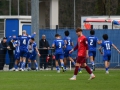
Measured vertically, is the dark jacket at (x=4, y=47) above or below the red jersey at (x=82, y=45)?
below

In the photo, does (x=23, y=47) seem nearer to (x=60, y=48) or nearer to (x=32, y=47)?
(x=32, y=47)

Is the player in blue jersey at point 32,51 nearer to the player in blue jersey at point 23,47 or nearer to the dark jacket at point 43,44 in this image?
the player in blue jersey at point 23,47

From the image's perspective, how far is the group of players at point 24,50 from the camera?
3180 cm

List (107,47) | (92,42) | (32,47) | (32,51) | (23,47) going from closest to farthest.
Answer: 1. (107,47)
2. (92,42)
3. (23,47)
4. (32,47)
5. (32,51)

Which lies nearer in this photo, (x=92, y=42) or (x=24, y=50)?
(x=92, y=42)

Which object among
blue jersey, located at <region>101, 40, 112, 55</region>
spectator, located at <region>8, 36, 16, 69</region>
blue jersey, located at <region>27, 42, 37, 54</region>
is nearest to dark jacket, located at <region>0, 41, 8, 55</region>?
spectator, located at <region>8, 36, 16, 69</region>

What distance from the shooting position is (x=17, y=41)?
106 feet

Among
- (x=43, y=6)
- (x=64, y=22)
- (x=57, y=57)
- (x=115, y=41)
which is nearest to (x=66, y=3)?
(x=64, y=22)

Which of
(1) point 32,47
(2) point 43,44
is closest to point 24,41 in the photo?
(1) point 32,47

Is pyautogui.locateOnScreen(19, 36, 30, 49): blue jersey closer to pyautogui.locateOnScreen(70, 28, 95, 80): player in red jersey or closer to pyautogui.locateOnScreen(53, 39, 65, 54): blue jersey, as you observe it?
pyautogui.locateOnScreen(53, 39, 65, 54): blue jersey

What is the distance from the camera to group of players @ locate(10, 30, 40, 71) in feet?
104

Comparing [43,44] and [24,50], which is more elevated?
[43,44]

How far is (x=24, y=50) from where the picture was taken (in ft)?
105

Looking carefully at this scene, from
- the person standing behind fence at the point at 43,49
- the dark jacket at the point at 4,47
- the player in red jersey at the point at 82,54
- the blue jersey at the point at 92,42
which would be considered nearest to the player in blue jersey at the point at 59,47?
the blue jersey at the point at 92,42
